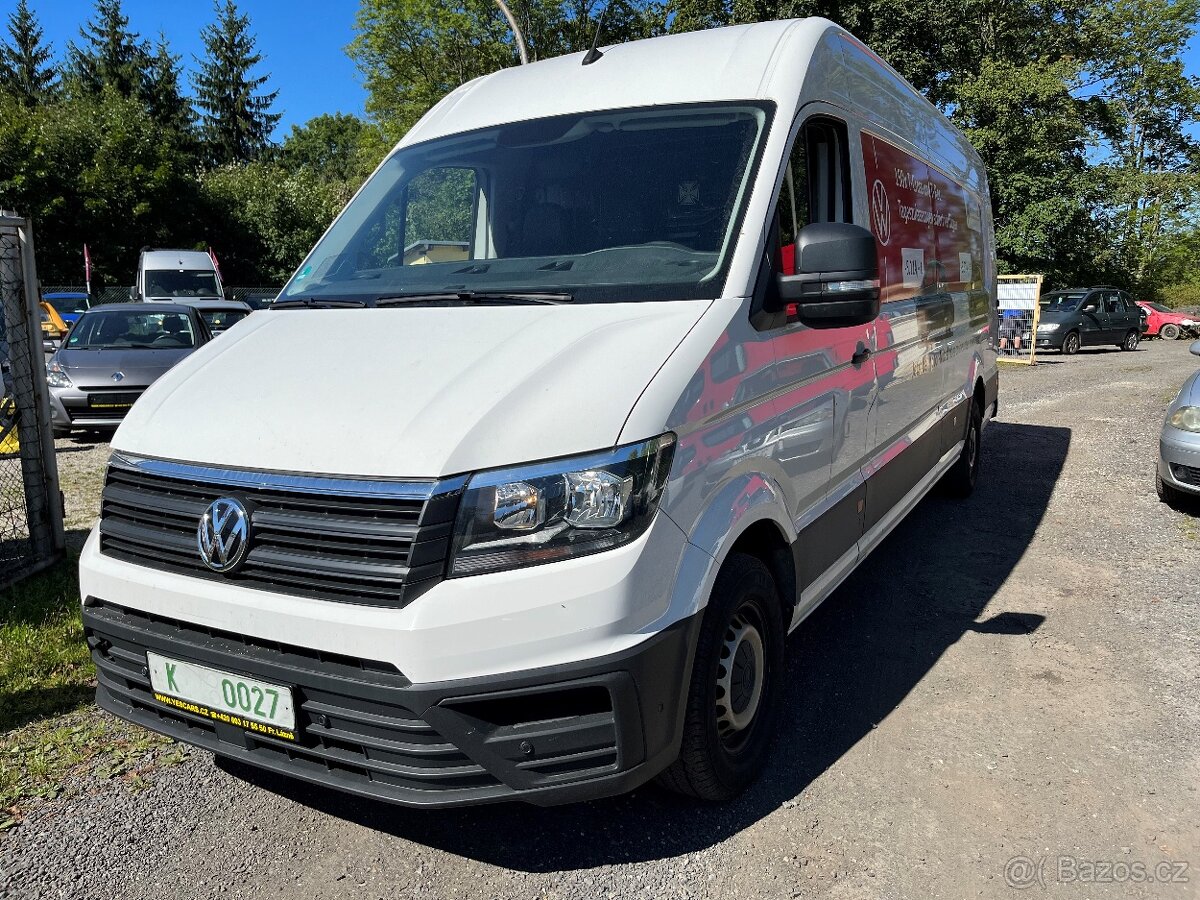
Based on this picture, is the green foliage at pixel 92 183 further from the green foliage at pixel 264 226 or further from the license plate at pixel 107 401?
the license plate at pixel 107 401

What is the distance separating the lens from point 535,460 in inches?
88.5

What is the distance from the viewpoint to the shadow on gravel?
281 centimetres

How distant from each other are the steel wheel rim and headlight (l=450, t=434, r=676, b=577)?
26.6 inches

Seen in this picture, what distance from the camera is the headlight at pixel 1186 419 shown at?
6.34 meters

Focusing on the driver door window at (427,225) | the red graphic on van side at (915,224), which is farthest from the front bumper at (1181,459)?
the driver door window at (427,225)

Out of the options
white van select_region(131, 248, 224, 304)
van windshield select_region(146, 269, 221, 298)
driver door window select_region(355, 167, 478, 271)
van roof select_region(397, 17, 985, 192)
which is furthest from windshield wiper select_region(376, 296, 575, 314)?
van windshield select_region(146, 269, 221, 298)

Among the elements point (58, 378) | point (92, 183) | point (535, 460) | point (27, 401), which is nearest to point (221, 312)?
point (58, 378)

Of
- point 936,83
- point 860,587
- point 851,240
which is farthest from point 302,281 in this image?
point 936,83

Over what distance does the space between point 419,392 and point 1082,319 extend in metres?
24.7

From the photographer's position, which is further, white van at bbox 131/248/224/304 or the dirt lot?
white van at bbox 131/248/224/304

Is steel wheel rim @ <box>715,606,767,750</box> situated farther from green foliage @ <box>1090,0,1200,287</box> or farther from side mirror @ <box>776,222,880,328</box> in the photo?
green foliage @ <box>1090,0,1200,287</box>

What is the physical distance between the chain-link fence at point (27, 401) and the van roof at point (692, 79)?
97.1 inches

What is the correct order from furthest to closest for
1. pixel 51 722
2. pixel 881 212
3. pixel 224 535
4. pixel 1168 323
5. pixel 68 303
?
pixel 1168 323
pixel 68 303
pixel 881 212
pixel 51 722
pixel 224 535

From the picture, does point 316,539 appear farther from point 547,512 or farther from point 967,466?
point 967,466
